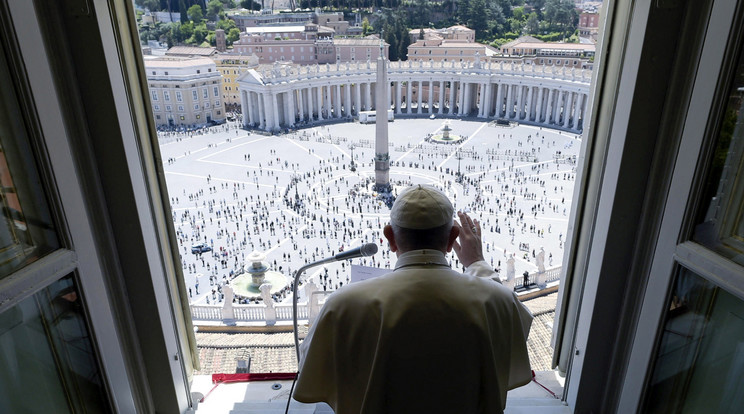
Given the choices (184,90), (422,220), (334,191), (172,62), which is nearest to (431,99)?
(184,90)

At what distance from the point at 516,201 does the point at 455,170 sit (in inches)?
107

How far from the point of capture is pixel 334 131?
18844mm

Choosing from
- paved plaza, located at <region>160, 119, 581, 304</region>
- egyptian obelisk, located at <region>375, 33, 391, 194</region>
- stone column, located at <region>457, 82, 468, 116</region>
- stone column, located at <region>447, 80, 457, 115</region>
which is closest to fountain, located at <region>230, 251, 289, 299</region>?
paved plaza, located at <region>160, 119, 581, 304</region>

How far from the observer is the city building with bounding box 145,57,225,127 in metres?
17.7

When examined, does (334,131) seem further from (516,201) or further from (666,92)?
(666,92)

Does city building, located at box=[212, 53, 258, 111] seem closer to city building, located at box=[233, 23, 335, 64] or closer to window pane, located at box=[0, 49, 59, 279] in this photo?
city building, located at box=[233, 23, 335, 64]

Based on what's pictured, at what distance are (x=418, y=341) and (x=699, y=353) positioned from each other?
2.14 ft

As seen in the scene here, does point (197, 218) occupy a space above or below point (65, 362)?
below

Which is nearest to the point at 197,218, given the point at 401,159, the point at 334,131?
the point at 401,159

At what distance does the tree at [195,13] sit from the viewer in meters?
12.4

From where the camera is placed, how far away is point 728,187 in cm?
92

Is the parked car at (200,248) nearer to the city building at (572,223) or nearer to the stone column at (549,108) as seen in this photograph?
the city building at (572,223)

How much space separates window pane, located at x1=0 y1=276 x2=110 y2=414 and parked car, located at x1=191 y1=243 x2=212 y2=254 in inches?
312

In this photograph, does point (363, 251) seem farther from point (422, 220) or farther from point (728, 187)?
point (728, 187)
